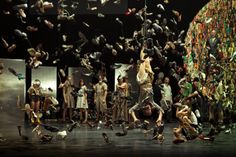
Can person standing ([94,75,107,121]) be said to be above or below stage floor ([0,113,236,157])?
above

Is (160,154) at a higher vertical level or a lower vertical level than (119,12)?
lower

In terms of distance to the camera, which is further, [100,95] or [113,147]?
[100,95]

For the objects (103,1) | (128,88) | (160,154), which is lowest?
(160,154)

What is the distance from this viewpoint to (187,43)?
19516mm

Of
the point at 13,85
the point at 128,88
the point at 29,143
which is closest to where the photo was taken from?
the point at 29,143

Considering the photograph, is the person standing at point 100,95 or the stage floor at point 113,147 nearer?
the stage floor at point 113,147

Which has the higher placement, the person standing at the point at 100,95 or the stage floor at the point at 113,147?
the person standing at the point at 100,95

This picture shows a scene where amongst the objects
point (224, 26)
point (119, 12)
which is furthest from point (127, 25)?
point (224, 26)

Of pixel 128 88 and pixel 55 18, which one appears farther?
pixel 55 18

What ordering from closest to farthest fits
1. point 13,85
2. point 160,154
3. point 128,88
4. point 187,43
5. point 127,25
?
1. point 160,154
2. point 128,88
3. point 13,85
4. point 187,43
5. point 127,25

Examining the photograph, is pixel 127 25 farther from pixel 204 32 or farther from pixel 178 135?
pixel 178 135

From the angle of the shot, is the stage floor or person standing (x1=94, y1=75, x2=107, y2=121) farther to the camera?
person standing (x1=94, y1=75, x2=107, y2=121)

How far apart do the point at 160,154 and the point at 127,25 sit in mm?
13015

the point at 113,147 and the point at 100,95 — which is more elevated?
the point at 100,95
